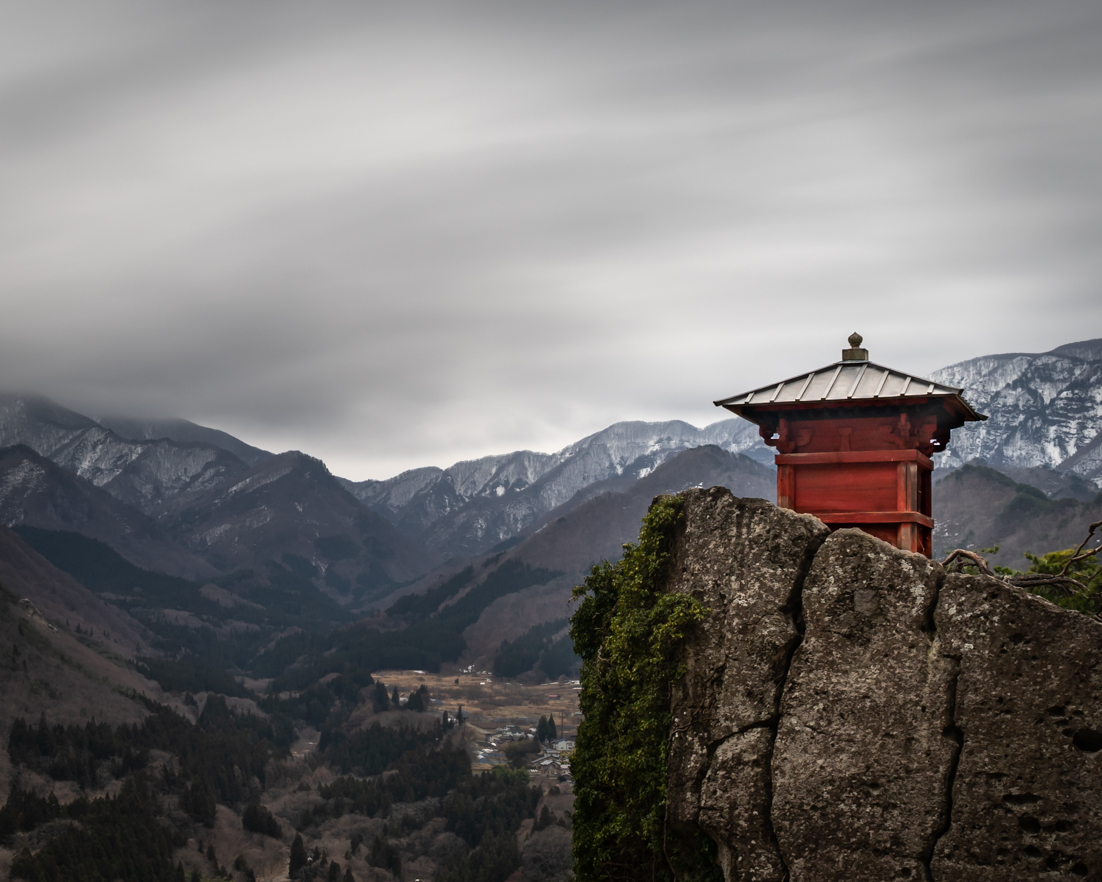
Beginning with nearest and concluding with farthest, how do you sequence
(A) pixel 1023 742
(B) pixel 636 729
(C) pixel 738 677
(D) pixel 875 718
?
(A) pixel 1023 742 < (D) pixel 875 718 < (C) pixel 738 677 < (B) pixel 636 729

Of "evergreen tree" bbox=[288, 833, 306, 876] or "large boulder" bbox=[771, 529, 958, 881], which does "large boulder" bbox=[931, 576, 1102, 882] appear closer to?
"large boulder" bbox=[771, 529, 958, 881]

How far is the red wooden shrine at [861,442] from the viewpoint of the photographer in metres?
22.4

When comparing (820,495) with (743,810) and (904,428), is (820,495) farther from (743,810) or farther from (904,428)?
(743,810)

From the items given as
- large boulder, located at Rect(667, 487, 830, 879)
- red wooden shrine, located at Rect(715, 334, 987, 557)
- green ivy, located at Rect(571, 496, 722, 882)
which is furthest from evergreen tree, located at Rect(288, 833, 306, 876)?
red wooden shrine, located at Rect(715, 334, 987, 557)

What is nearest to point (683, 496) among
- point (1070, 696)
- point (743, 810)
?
point (743, 810)

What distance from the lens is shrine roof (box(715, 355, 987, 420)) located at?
73.5ft

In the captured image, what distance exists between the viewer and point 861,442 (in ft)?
75.6

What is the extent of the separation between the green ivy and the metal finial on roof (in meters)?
5.59

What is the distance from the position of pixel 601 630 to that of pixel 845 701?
288 inches

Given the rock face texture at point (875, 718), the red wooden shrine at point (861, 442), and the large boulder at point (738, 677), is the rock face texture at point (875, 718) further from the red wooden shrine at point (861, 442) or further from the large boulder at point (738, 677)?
the red wooden shrine at point (861, 442)

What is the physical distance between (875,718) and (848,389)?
7.61 metres

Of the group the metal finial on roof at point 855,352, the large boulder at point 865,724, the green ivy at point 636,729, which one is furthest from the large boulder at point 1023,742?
the metal finial on roof at point 855,352

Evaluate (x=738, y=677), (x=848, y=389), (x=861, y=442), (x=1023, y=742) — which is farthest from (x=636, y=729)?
(x=848, y=389)

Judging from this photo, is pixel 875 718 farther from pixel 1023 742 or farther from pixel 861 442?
pixel 861 442
